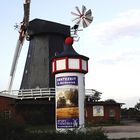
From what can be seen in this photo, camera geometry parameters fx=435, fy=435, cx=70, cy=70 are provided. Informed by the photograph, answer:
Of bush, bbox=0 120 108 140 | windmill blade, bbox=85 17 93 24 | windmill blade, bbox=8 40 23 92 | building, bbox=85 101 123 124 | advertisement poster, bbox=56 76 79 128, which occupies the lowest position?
bush, bbox=0 120 108 140

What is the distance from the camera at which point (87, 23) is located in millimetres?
46812

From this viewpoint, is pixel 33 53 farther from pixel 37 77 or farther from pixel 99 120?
pixel 99 120

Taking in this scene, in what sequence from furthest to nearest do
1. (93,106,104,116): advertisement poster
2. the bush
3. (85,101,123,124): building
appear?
1. (93,106,104,116): advertisement poster
2. (85,101,123,124): building
3. the bush

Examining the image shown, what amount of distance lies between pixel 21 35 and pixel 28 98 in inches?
432

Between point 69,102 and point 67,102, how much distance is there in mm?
98

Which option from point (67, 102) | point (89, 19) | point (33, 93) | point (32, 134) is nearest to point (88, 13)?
point (89, 19)

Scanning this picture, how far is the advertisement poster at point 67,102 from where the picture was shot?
68.5ft

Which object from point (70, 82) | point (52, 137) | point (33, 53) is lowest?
point (52, 137)

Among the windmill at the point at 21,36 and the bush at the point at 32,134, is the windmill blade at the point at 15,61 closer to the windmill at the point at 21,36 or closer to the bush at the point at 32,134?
the windmill at the point at 21,36

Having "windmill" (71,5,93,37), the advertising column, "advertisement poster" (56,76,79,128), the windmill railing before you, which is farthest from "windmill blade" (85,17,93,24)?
"advertisement poster" (56,76,79,128)

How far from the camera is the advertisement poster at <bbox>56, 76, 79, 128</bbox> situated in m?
20.9

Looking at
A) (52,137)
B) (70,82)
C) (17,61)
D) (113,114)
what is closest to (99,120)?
(113,114)

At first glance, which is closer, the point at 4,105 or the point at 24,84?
the point at 4,105

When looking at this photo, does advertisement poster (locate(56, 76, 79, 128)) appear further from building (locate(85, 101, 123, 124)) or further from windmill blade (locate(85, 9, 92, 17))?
building (locate(85, 101, 123, 124))
